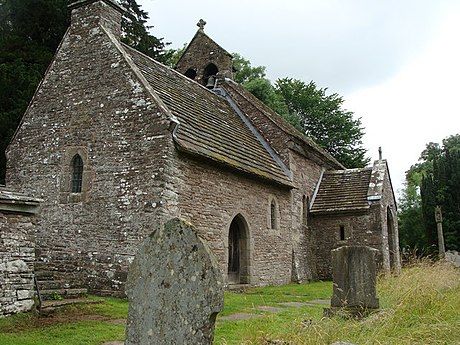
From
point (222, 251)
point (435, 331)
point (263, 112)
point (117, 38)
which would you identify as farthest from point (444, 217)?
point (435, 331)

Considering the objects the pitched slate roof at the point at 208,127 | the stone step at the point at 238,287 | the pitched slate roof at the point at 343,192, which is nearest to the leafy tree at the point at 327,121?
the pitched slate roof at the point at 343,192

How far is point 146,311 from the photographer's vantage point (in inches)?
181

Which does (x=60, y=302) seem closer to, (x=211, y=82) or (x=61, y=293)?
(x=61, y=293)

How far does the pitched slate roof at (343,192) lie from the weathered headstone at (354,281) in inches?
436

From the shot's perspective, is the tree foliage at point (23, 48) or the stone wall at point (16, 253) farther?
the tree foliage at point (23, 48)

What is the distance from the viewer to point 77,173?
45.3 ft

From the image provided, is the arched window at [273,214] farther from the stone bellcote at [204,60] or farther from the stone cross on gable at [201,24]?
the stone cross on gable at [201,24]

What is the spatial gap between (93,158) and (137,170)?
174 cm

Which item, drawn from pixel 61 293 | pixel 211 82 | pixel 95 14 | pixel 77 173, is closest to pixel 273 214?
pixel 77 173

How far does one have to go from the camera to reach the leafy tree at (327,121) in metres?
39.3

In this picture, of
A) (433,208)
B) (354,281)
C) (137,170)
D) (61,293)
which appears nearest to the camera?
(354,281)

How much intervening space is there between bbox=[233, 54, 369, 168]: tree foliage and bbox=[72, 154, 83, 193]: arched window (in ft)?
83.9

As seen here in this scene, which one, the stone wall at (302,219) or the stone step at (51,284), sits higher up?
the stone wall at (302,219)

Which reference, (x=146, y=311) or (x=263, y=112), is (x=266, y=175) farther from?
(x=146, y=311)
